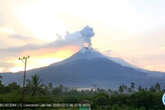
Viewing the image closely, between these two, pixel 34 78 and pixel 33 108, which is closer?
pixel 33 108

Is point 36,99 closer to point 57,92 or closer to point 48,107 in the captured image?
point 48,107

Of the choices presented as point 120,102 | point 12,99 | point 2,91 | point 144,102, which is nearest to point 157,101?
point 144,102

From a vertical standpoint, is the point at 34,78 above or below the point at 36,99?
above

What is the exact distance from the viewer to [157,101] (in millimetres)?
57844

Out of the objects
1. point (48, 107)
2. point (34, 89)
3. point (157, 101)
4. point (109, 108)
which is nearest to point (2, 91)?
point (34, 89)

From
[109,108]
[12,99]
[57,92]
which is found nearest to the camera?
[12,99]

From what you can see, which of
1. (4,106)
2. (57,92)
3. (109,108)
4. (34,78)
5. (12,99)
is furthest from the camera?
(57,92)

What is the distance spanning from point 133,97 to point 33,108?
76.9 feet

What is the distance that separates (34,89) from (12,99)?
12.5m

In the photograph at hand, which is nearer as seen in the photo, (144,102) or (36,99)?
(36,99)

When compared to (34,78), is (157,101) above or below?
below

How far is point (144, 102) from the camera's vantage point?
59188 millimetres

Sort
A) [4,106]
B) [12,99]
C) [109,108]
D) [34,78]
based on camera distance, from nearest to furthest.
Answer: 1. [4,106]
2. [12,99]
3. [109,108]
4. [34,78]

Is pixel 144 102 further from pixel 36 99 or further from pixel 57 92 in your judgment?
pixel 57 92
